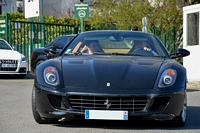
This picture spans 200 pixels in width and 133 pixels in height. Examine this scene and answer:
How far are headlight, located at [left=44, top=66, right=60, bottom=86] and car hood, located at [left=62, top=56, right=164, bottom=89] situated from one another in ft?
0.35

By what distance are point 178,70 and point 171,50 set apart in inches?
865

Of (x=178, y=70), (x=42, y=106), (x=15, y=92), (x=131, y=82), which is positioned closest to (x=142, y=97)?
(x=131, y=82)

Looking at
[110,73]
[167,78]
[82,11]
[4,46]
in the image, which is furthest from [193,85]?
[110,73]

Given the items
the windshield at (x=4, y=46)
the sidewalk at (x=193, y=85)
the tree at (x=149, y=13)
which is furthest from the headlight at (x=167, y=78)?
the tree at (x=149, y=13)

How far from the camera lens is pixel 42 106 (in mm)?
7410

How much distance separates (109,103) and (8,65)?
39.3 feet

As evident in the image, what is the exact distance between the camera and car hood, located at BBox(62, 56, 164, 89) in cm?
727

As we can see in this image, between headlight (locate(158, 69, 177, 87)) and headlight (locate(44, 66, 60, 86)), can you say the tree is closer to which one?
headlight (locate(158, 69, 177, 87))

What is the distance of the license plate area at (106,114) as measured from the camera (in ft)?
23.3

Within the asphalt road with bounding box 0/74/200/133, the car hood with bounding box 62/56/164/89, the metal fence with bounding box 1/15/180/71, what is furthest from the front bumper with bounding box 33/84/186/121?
the metal fence with bounding box 1/15/180/71

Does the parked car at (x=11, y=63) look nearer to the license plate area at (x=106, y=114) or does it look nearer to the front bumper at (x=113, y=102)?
the front bumper at (x=113, y=102)

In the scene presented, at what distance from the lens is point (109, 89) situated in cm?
720

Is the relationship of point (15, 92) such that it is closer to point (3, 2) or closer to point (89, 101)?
point (89, 101)

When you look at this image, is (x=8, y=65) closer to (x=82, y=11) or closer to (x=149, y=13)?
(x=82, y=11)
